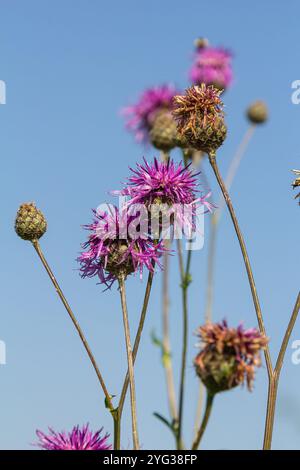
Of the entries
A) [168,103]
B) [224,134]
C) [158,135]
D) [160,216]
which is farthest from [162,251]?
[168,103]

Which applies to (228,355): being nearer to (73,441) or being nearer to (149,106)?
(73,441)

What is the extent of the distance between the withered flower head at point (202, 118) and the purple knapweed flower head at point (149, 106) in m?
4.36

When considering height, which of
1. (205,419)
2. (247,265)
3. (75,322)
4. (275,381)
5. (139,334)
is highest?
(247,265)

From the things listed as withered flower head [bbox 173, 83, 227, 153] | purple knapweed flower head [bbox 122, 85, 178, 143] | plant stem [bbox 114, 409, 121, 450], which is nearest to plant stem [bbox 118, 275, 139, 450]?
plant stem [bbox 114, 409, 121, 450]

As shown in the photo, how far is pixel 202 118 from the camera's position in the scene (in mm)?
5105

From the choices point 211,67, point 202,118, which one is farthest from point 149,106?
point 202,118

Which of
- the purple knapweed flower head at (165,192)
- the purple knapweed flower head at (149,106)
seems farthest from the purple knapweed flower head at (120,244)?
the purple knapweed flower head at (149,106)

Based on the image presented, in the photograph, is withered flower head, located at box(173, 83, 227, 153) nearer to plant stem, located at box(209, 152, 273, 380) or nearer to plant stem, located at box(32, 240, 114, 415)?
plant stem, located at box(209, 152, 273, 380)

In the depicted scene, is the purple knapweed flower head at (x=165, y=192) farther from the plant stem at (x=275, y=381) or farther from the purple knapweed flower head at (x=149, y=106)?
the purple knapweed flower head at (x=149, y=106)

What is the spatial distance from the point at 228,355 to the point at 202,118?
2.21 metres

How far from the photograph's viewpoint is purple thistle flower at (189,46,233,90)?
9.55 metres

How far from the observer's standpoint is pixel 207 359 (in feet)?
10.7
